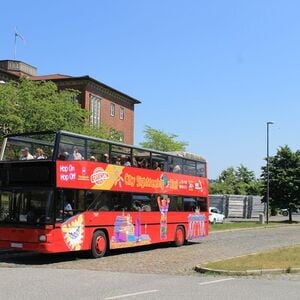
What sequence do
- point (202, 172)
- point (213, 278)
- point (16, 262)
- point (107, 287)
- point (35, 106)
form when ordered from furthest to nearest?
point (35, 106) < point (202, 172) < point (16, 262) < point (213, 278) < point (107, 287)

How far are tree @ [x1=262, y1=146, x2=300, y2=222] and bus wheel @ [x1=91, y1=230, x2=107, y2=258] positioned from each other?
39.0 metres

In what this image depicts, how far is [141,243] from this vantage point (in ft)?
71.6

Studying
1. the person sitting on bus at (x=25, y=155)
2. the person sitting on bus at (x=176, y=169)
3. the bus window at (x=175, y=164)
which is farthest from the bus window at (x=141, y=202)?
the person sitting on bus at (x=25, y=155)

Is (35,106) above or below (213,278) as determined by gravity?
above

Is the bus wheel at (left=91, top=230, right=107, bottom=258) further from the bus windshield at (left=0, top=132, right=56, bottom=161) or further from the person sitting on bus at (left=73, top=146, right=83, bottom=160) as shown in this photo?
the bus windshield at (left=0, top=132, right=56, bottom=161)

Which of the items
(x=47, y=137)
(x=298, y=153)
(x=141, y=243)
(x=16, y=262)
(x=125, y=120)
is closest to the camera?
(x=16, y=262)

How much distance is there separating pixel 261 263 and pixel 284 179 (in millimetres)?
41259

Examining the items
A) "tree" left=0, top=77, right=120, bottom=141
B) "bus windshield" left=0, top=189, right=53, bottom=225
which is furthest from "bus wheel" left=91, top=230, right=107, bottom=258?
Result: "tree" left=0, top=77, right=120, bottom=141

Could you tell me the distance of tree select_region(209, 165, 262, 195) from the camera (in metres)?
95.0

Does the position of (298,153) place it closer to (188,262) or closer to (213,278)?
(188,262)

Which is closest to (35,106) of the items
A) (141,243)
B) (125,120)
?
(141,243)

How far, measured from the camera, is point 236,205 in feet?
220

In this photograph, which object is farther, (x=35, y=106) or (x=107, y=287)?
(x=35, y=106)

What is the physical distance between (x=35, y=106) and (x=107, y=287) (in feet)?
85.0
